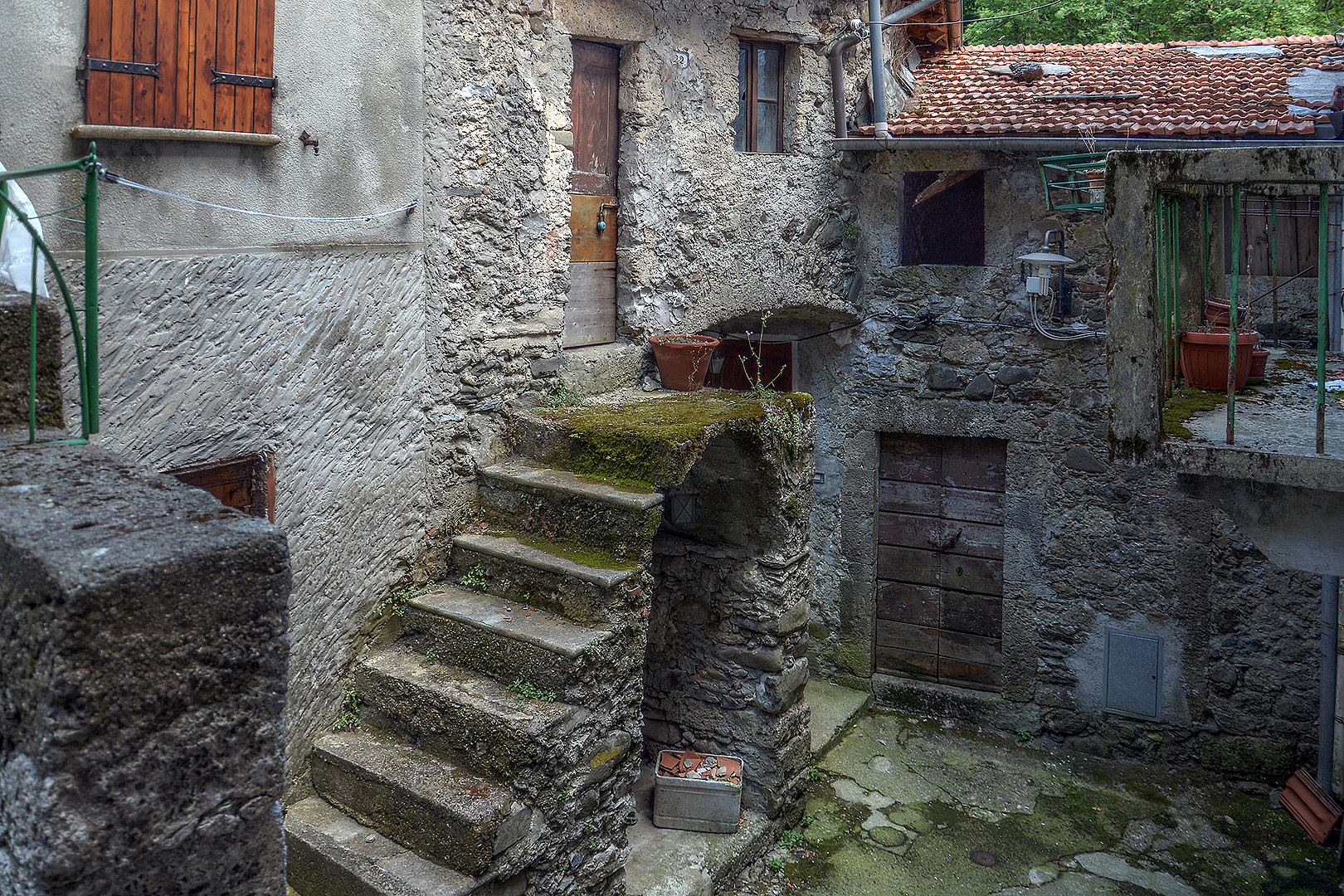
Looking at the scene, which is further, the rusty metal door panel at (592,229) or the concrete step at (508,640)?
the rusty metal door panel at (592,229)

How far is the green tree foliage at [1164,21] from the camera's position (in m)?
11.4

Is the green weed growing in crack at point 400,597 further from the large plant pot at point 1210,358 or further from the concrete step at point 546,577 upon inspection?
the large plant pot at point 1210,358

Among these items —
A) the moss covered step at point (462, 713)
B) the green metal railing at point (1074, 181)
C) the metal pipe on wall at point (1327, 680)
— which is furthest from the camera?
the green metal railing at point (1074, 181)

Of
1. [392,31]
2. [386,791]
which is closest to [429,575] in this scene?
[386,791]

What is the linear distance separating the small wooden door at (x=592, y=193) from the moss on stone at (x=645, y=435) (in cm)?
66

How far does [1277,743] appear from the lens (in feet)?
23.2

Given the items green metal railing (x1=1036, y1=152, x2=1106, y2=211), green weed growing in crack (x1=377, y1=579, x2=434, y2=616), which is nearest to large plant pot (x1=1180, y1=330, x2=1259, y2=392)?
green metal railing (x1=1036, y1=152, x2=1106, y2=211)

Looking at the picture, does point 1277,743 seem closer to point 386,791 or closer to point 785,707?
point 785,707

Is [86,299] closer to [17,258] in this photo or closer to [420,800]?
[17,258]

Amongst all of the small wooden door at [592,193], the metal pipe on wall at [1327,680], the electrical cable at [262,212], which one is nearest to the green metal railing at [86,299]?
the electrical cable at [262,212]

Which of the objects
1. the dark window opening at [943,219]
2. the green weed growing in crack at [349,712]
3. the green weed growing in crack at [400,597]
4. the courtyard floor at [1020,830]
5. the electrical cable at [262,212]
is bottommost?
the courtyard floor at [1020,830]

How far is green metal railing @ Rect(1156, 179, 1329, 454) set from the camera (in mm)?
3354

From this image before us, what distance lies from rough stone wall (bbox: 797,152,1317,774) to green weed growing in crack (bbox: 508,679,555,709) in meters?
4.41

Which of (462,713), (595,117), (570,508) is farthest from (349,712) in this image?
(595,117)
